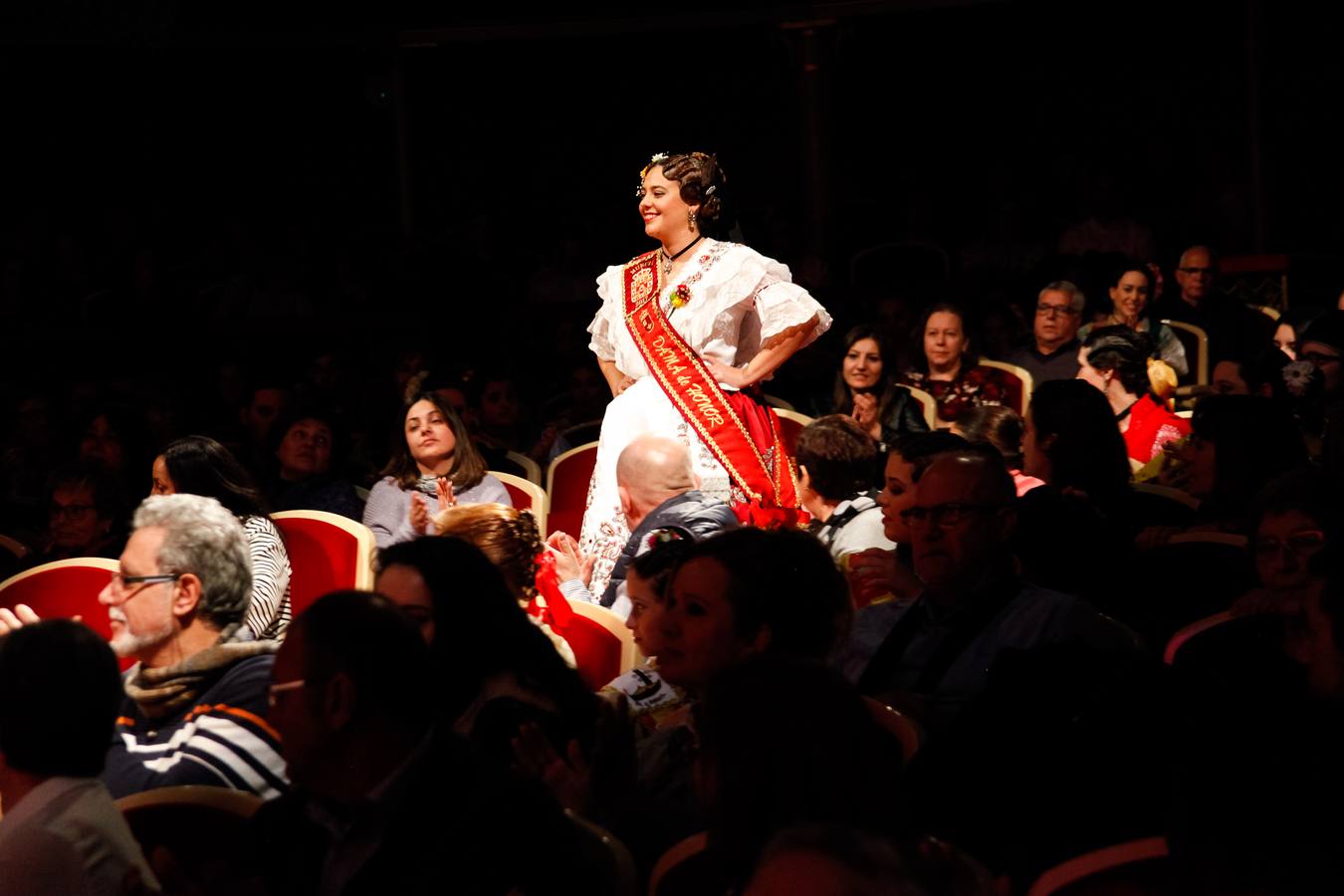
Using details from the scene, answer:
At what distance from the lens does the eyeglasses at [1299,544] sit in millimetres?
2707

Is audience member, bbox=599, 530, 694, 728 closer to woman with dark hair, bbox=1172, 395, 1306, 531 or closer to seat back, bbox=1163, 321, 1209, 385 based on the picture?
woman with dark hair, bbox=1172, 395, 1306, 531

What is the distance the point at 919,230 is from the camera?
9.76 meters

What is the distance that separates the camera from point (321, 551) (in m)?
4.12

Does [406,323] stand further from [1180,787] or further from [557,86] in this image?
[1180,787]

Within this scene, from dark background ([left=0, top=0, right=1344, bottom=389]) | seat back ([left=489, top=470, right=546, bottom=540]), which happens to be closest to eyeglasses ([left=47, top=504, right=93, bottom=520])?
seat back ([left=489, top=470, right=546, bottom=540])

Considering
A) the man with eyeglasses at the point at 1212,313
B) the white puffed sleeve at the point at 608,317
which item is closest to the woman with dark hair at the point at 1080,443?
the white puffed sleeve at the point at 608,317

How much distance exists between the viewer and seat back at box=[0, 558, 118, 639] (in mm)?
3789

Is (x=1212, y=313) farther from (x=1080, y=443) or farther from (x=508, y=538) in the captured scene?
(x=508, y=538)

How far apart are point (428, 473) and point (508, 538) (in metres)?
1.85

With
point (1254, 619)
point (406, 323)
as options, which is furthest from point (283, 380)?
point (1254, 619)

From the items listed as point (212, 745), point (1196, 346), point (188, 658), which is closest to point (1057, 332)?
point (1196, 346)

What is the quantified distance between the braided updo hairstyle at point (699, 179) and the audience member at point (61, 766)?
108 inches

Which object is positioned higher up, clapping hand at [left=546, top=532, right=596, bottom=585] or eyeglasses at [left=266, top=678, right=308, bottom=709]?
eyeglasses at [left=266, top=678, right=308, bottom=709]

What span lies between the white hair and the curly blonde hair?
508 mm
